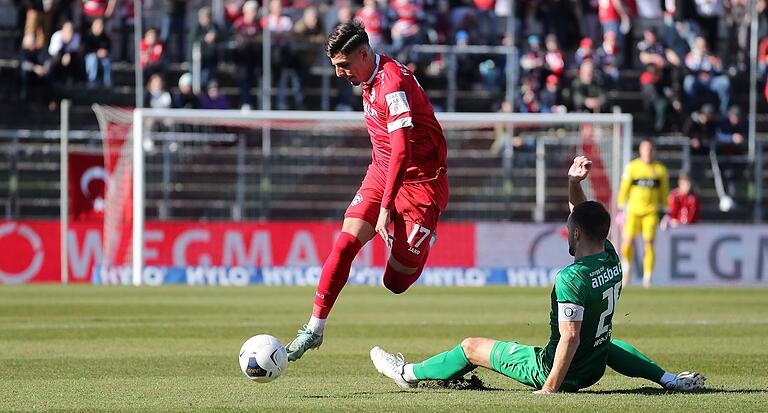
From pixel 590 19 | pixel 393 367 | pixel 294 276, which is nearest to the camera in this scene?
pixel 393 367

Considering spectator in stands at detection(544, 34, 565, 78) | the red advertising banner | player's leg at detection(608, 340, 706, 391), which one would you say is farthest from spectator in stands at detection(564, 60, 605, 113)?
player's leg at detection(608, 340, 706, 391)

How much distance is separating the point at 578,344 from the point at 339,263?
209 cm

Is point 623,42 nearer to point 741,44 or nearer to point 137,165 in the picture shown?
point 741,44

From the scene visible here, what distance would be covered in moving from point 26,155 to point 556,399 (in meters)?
18.5

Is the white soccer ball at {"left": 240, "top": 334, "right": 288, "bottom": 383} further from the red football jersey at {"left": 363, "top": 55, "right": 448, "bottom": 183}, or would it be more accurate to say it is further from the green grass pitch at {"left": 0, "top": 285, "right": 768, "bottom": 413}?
the red football jersey at {"left": 363, "top": 55, "right": 448, "bottom": 183}

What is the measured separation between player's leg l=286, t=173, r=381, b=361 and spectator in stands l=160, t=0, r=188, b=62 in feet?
62.8

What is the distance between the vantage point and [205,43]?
27.4m

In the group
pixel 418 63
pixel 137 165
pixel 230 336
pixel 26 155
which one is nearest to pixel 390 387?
pixel 230 336

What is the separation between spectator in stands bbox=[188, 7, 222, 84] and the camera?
2734cm

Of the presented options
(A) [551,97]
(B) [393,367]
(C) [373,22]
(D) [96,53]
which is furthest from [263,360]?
(A) [551,97]

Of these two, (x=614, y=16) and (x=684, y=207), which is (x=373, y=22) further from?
(x=684, y=207)

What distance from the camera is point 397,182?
890 cm

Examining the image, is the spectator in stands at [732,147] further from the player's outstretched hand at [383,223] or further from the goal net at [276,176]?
the player's outstretched hand at [383,223]

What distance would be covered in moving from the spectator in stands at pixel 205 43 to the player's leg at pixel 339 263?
721 inches
